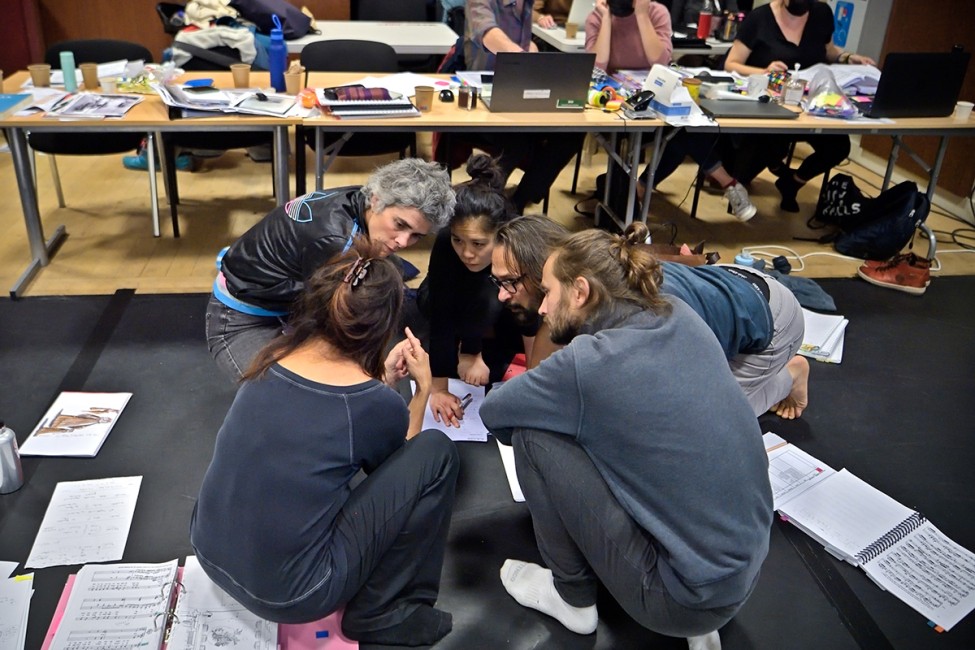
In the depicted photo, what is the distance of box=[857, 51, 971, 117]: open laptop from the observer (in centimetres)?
352

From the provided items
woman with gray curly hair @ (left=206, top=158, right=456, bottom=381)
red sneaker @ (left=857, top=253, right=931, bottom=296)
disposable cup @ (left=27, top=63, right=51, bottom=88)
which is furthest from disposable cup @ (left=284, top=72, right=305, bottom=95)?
red sneaker @ (left=857, top=253, right=931, bottom=296)

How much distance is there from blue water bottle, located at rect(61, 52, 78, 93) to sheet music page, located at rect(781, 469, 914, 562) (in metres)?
3.04

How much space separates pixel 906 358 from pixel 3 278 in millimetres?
3500

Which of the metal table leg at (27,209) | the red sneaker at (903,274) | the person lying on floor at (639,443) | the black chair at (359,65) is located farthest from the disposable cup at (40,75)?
the red sneaker at (903,274)

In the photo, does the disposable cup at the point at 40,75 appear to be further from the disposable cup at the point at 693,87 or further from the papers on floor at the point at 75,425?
the disposable cup at the point at 693,87

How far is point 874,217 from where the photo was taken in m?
3.88

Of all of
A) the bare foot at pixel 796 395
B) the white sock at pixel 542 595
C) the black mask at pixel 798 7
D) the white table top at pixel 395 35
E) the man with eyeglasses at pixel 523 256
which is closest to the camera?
the white sock at pixel 542 595

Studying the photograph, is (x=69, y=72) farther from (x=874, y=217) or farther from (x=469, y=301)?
(x=874, y=217)

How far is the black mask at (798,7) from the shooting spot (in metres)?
4.15

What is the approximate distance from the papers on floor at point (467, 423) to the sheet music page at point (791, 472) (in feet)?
2.77

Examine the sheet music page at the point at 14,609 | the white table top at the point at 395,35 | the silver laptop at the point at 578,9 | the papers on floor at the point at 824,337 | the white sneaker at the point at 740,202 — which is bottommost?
the sheet music page at the point at 14,609

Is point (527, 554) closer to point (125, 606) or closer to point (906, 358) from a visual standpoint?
point (125, 606)

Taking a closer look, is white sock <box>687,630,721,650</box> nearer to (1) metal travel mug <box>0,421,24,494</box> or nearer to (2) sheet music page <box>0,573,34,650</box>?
(2) sheet music page <box>0,573,34,650</box>

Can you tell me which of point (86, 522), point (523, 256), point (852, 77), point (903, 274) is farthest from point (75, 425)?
point (852, 77)
